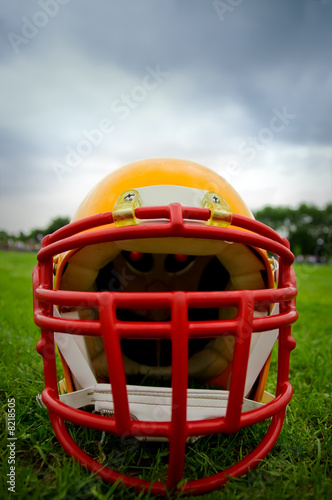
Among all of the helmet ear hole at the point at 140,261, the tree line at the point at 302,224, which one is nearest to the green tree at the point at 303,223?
the tree line at the point at 302,224

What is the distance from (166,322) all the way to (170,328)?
2cm

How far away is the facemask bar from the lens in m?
0.78

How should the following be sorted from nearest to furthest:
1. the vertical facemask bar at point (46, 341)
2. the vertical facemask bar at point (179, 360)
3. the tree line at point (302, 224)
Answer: the vertical facemask bar at point (179, 360)
the vertical facemask bar at point (46, 341)
the tree line at point (302, 224)

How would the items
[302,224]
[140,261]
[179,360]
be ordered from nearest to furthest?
[179,360] → [140,261] → [302,224]

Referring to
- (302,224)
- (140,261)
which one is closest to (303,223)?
(302,224)

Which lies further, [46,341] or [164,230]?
[46,341]

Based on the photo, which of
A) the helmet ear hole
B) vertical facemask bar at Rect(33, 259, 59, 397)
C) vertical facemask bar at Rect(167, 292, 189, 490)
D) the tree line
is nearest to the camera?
vertical facemask bar at Rect(167, 292, 189, 490)

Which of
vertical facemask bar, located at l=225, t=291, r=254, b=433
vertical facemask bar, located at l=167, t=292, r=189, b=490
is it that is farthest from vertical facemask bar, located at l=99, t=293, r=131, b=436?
vertical facemask bar, located at l=225, t=291, r=254, b=433

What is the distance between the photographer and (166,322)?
2.56 feet

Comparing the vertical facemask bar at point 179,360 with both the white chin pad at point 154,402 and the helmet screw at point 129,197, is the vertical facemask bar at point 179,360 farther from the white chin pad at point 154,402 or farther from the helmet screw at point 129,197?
the helmet screw at point 129,197

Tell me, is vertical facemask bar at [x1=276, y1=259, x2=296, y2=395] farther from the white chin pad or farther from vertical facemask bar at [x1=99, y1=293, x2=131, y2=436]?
vertical facemask bar at [x1=99, y1=293, x2=131, y2=436]

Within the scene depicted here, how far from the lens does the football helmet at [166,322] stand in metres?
0.79

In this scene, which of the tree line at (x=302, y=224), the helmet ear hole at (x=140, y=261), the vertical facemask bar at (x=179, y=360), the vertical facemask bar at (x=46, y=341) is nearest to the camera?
the vertical facemask bar at (x=179, y=360)

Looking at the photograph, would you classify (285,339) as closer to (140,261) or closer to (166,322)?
(166,322)
